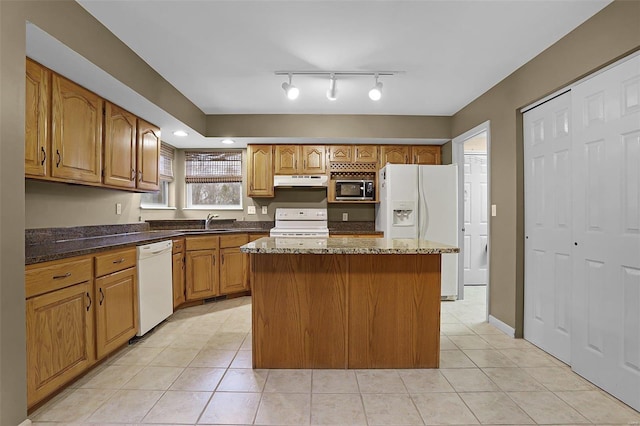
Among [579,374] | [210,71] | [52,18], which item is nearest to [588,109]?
[579,374]

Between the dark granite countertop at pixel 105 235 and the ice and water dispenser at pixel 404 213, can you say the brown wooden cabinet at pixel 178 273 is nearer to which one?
the dark granite countertop at pixel 105 235

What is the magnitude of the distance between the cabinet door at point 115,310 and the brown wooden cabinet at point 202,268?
1051 millimetres

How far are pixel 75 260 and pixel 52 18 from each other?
1437 mm

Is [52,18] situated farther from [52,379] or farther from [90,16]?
[52,379]

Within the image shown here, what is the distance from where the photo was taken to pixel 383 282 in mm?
2389

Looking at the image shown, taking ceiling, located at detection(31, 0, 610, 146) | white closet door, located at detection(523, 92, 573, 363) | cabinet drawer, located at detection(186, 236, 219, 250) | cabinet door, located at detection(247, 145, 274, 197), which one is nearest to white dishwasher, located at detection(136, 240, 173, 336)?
cabinet drawer, located at detection(186, 236, 219, 250)

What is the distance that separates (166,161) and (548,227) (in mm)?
4694

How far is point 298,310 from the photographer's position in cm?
239

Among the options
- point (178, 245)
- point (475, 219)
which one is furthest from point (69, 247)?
point (475, 219)

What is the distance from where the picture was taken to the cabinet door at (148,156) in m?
3.41

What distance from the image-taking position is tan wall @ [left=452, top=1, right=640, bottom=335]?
2025mm

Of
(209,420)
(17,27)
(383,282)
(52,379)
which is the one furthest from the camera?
(383,282)

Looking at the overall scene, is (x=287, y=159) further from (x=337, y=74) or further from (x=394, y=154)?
(x=337, y=74)

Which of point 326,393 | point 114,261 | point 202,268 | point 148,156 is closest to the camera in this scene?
point 326,393
